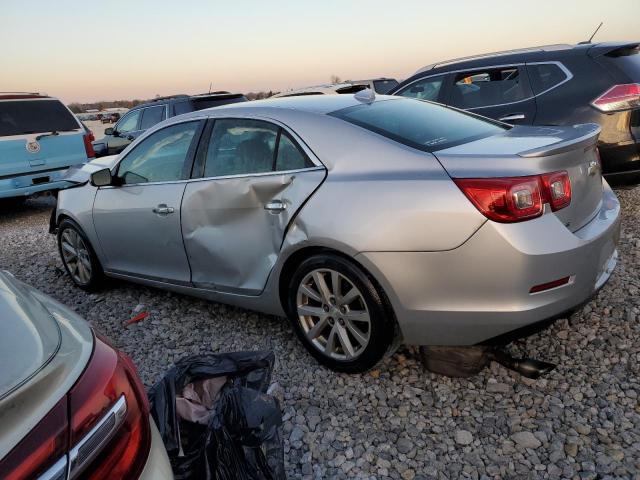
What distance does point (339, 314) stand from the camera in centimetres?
276

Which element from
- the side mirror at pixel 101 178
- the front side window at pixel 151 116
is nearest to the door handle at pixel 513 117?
the side mirror at pixel 101 178

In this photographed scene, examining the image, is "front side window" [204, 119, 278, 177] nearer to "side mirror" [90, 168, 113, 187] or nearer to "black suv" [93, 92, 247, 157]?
"side mirror" [90, 168, 113, 187]

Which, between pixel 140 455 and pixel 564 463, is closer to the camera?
pixel 140 455

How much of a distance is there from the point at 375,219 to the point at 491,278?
0.58m

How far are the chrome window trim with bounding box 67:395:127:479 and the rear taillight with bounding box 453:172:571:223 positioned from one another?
160 cm

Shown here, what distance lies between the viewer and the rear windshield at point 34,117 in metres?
7.89

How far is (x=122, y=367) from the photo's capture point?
146 centimetres

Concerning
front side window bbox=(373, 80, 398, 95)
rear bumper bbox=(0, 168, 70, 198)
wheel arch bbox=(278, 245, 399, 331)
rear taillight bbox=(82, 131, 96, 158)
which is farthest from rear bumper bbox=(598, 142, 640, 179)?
front side window bbox=(373, 80, 398, 95)

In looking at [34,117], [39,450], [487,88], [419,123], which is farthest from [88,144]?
[39,450]

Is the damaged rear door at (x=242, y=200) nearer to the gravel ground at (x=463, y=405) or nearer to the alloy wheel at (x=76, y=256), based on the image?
the gravel ground at (x=463, y=405)

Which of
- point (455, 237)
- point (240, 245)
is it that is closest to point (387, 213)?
point (455, 237)

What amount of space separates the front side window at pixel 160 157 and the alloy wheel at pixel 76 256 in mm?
924

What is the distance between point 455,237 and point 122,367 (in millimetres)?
1452

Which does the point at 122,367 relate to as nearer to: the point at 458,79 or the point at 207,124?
the point at 207,124
